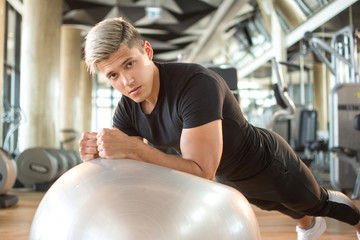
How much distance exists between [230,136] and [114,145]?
48 cm

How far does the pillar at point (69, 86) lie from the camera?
9406 millimetres

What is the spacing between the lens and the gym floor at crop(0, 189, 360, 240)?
2.21 meters

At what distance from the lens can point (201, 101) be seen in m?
1.21

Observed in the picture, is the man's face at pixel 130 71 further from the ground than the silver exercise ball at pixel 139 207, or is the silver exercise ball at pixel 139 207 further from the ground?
the man's face at pixel 130 71

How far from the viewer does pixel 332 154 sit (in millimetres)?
4430

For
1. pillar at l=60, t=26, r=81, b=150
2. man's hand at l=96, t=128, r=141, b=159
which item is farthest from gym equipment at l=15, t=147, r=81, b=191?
pillar at l=60, t=26, r=81, b=150

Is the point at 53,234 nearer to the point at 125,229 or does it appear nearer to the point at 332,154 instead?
the point at 125,229

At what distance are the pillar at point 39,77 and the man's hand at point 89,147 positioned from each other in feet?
16.0

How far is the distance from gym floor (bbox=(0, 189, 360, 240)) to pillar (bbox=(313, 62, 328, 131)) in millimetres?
7725

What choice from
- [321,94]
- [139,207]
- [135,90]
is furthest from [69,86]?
[139,207]

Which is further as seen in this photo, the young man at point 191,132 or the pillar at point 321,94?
the pillar at point 321,94

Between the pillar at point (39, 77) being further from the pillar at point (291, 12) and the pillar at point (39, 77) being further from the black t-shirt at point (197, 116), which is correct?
the pillar at point (291, 12)

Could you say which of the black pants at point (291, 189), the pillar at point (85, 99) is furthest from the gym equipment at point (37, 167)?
the pillar at point (85, 99)

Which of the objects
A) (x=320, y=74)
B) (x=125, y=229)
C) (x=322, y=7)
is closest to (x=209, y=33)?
(x=320, y=74)
